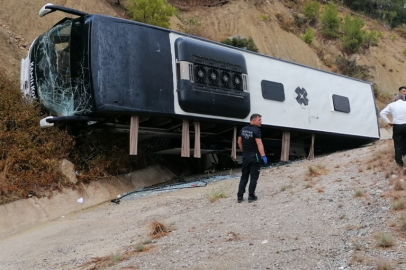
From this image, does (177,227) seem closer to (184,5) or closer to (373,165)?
(373,165)

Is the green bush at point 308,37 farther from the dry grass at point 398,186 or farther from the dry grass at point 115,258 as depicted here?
the dry grass at point 115,258

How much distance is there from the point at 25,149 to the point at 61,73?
180cm

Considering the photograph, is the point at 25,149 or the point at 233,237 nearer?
the point at 233,237

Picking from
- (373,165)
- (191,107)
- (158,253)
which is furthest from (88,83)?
(373,165)

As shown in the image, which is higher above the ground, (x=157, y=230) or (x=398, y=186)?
(x=398, y=186)

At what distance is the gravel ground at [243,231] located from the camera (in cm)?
525

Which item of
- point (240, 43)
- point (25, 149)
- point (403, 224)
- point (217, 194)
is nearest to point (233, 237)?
point (403, 224)

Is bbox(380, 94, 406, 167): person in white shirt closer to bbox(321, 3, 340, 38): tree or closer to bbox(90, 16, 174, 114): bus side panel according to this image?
bbox(90, 16, 174, 114): bus side panel

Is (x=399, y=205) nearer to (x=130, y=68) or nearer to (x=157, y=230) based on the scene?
(x=157, y=230)

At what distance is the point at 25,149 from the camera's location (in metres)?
10.4

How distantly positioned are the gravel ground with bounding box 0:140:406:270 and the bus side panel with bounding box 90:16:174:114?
6.76ft

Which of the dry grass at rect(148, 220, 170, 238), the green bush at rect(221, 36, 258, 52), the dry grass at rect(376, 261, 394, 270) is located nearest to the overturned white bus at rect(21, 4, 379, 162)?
the dry grass at rect(148, 220, 170, 238)

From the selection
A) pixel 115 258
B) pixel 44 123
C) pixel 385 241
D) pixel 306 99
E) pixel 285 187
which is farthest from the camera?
pixel 306 99

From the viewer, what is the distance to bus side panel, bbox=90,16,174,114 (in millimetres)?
9836
